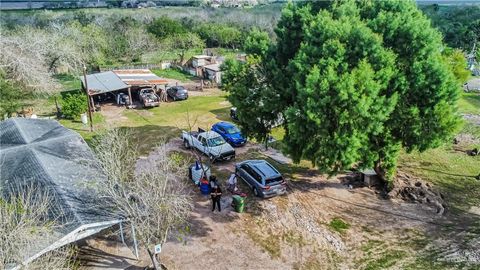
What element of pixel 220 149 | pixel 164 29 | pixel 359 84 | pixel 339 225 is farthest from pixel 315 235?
pixel 164 29

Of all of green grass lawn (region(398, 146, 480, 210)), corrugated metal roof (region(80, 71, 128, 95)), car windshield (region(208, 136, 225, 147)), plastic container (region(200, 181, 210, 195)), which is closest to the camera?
plastic container (region(200, 181, 210, 195))

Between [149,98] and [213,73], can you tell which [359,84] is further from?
[213,73]

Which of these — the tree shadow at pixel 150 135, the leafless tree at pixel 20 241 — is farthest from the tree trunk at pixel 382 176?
the leafless tree at pixel 20 241

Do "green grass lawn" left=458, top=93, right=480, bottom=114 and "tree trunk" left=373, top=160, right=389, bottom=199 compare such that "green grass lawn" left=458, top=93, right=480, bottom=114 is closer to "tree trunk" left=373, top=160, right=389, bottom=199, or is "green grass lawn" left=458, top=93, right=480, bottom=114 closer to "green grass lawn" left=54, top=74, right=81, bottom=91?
"tree trunk" left=373, top=160, right=389, bottom=199

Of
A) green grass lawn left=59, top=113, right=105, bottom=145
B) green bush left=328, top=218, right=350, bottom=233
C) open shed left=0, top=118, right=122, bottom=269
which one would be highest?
open shed left=0, top=118, right=122, bottom=269

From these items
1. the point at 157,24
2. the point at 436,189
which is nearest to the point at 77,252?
the point at 436,189

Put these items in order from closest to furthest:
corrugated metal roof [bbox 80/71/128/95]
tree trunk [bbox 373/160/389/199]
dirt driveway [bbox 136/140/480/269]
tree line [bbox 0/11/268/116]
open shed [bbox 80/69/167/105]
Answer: dirt driveway [bbox 136/140/480/269], tree trunk [bbox 373/160/389/199], tree line [bbox 0/11/268/116], corrugated metal roof [bbox 80/71/128/95], open shed [bbox 80/69/167/105]

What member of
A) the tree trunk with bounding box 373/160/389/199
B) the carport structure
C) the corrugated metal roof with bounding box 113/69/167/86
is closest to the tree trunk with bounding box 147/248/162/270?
the tree trunk with bounding box 373/160/389/199
